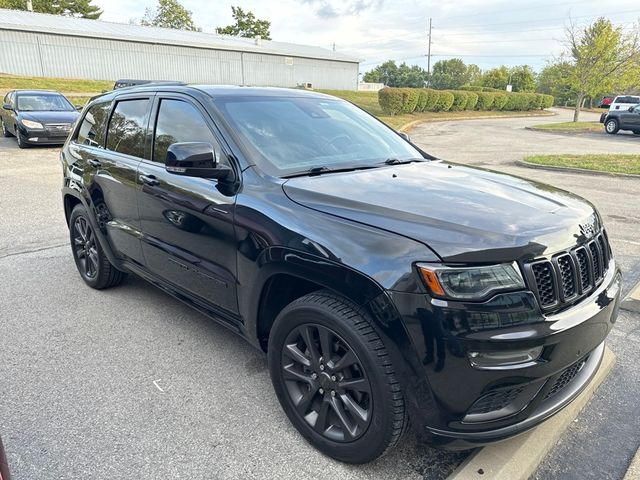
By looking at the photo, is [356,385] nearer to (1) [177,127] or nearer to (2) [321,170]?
(2) [321,170]

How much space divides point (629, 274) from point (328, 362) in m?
3.99

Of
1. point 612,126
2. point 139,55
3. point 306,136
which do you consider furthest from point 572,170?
point 139,55

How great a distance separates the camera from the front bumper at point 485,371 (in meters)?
1.90

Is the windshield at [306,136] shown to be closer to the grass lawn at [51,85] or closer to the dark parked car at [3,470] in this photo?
the dark parked car at [3,470]

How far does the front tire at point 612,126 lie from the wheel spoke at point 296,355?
2653 cm

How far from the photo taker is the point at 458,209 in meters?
2.28

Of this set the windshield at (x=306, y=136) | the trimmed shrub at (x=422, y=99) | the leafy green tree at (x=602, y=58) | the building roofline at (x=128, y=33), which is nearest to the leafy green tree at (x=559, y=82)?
the leafy green tree at (x=602, y=58)

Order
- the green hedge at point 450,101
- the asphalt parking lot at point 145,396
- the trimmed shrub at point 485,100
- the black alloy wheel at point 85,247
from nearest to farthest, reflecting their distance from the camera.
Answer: the asphalt parking lot at point 145,396
the black alloy wheel at point 85,247
the green hedge at point 450,101
the trimmed shrub at point 485,100

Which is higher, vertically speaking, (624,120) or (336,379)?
(624,120)

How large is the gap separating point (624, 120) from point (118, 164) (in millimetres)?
25750

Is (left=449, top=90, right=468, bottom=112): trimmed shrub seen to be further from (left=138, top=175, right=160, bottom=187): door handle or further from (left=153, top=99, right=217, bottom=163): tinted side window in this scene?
(left=138, top=175, right=160, bottom=187): door handle

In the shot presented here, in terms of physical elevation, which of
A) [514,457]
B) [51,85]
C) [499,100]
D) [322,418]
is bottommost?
[514,457]

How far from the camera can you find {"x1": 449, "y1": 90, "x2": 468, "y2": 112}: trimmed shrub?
34.6 metres

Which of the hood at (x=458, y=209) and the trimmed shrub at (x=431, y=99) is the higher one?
the trimmed shrub at (x=431, y=99)
